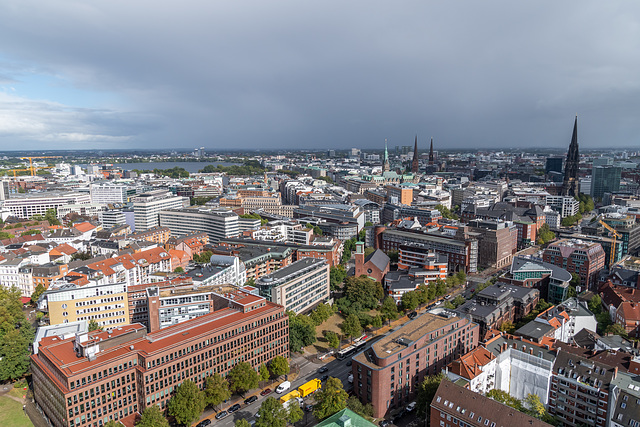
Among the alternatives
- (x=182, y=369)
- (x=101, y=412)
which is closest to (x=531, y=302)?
(x=182, y=369)

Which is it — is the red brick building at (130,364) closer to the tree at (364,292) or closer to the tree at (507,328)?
the tree at (364,292)

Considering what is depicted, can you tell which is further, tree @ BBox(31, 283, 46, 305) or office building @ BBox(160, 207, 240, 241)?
office building @ BBox(160, 207, 240, 241)

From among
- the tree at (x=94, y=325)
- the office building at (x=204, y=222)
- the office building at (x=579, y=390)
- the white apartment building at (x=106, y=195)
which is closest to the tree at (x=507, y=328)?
the office building at (x=579, y=390)

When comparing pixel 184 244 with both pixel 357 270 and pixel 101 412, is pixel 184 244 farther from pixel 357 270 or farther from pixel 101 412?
pixel 101 412

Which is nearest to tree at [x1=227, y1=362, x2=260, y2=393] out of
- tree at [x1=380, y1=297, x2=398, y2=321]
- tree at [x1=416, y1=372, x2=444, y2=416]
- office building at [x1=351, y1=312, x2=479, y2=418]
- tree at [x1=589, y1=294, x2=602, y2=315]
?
office building at [x1=351, y1=312, x2=479, y2=418]

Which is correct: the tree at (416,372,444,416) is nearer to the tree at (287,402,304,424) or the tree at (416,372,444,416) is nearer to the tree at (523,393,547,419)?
the tree at (523,393,547,419)

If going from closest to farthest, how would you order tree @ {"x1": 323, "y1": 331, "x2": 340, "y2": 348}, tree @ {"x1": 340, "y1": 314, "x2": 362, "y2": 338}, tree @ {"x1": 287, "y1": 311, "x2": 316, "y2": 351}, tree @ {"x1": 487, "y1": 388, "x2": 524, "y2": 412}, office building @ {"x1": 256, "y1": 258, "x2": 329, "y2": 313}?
tree @ {"x1": 487, "y1": 388, "x2": 524, "y2": 412} < tree @ {"x1": 287, "y1": 311, "x2": 316, "y2": 351} < tree @ {"x1": 323, "y1": 331, "x2": 340, "y2": 348} < tree @ {"x1": 340, "y1": 314, "x2": 362, "y2": 338} < office building @ {"x1": 256, "y1": 258, "x2": 329, "y2": 313}

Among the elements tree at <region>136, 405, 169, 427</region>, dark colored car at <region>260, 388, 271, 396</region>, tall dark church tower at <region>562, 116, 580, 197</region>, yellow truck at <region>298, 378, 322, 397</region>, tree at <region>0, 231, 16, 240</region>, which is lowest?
dark colored car at <region>260, 388, 271, 396</region>

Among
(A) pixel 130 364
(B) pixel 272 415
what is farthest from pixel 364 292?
(A) pixel 130 364
